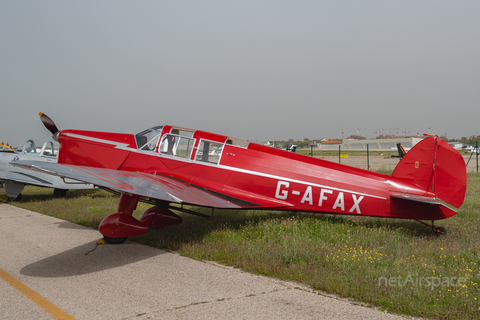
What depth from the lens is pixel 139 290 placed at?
432 centimetres

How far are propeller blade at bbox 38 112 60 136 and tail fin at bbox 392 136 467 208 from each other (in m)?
7.87

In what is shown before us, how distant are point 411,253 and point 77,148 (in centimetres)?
671

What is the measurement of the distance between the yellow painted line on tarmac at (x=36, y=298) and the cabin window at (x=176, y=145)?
11.0ft

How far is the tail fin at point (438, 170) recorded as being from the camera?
6.10 metres

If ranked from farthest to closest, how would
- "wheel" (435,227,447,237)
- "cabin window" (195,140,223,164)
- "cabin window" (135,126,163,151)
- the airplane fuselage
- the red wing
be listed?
"cabin window" (135,126,163,151) → "cabin window" (195,140,223,164) → "wheel" (435,227,447,237) → the airplane fuselage → the red wing

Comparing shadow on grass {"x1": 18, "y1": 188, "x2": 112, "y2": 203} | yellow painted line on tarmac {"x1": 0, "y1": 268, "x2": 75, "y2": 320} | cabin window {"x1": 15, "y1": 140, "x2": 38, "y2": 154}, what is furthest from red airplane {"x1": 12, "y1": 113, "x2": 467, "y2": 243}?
cabin window {"x1": 15, "y1": 140, "x2": 38, "y2": 154}

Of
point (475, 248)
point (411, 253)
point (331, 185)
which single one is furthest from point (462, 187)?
point (331, 185)

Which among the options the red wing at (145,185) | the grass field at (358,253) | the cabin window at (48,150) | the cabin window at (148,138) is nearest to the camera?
the grass field at (358,253)

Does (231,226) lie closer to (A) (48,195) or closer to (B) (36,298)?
Answer: (B) (36,298)

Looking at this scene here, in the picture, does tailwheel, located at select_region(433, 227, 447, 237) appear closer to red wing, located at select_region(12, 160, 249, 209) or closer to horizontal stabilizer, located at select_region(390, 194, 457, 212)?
horizontal stabilizer, located at select_region(390, 194, 457, 212)

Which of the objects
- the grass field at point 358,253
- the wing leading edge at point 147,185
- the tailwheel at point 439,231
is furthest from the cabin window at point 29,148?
the tailwheel at point 439,231

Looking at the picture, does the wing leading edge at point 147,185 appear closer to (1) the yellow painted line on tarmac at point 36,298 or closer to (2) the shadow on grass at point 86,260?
(2) the shadow on grass at point 86,260

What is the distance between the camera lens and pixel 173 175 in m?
7.05

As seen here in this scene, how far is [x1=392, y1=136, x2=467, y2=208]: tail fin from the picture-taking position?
6098 mm
